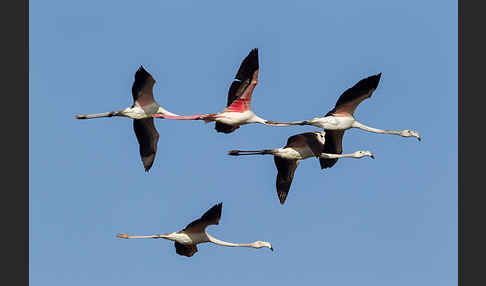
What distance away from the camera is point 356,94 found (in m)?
51.7

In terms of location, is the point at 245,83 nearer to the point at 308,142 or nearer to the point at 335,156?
the point at 308,142

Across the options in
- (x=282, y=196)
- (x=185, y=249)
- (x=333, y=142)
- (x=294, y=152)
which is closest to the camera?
(x=185, y=249)

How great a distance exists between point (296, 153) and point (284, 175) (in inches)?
79.9

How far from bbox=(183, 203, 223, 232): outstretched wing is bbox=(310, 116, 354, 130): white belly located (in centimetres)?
447

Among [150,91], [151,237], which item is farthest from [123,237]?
[150,91]

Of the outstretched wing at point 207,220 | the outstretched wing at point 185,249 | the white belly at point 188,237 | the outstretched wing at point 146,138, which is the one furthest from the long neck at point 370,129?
the outstretched wing at point 146,138

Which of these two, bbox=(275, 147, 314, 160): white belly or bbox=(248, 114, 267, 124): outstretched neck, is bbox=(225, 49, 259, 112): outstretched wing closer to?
bbox=(248, 114, 267, 124): outstretched neck

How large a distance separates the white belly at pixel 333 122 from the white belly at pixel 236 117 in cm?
227

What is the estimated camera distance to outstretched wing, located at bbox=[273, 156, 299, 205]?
54750 mm

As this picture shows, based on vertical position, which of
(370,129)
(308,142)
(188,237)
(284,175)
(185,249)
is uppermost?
(370,129)

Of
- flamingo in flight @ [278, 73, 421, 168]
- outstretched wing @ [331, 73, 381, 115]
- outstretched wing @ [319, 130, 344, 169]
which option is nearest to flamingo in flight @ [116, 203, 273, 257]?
flamingo in flight @ [278, 73, 421, 168]

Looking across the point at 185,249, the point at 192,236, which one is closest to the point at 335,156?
the point at 192,236

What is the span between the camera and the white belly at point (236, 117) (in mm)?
52594

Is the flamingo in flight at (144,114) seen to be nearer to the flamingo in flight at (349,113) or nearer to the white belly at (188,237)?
the white belly at (188,237)
